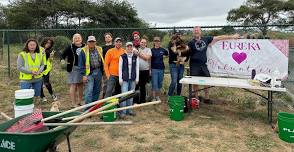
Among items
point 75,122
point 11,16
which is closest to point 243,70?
point 75,122

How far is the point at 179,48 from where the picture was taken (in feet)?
21.6

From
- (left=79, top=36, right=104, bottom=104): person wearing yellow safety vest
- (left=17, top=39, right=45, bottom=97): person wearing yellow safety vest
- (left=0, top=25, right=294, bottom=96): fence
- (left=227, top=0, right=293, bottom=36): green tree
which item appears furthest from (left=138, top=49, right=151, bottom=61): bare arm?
(left=227, top=0, right=293, bottom=36): green tree

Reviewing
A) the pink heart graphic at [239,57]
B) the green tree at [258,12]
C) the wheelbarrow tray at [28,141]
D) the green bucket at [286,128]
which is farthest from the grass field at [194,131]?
the green tree at [258,12]

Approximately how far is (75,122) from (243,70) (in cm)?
484

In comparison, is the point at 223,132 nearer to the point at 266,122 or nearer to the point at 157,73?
the point at 266,122

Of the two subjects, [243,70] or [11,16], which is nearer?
[243,70]

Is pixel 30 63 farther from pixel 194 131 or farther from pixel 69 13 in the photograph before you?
pixel 69 13

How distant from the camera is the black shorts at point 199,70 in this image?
22.6 feet

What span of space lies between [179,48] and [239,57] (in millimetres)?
1559

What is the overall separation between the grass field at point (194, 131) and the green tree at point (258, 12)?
35215mm

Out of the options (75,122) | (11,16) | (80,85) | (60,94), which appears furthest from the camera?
(11,16)

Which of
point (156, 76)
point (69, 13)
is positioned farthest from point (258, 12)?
point (156, 76)

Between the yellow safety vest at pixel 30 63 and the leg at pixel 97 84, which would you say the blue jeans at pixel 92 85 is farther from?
the yellow safety vest at pixel 30 63

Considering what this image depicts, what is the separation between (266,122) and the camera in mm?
5969
